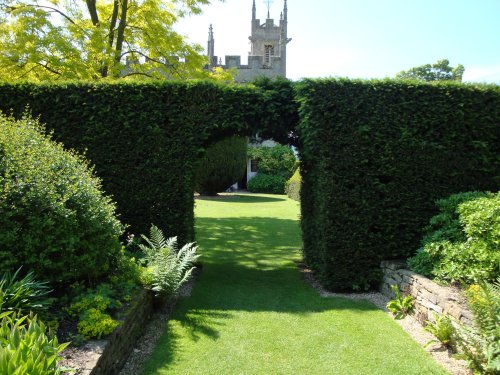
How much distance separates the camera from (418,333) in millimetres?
5160

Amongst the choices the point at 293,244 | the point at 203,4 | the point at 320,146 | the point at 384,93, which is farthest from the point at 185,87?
the point at 203,4

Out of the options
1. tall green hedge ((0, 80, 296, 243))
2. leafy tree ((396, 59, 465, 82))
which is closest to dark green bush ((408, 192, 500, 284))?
tall green hedge ((0, 80, 296, 243))

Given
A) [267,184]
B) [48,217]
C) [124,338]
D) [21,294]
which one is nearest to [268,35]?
[267,184]

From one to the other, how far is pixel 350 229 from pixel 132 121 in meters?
4.43

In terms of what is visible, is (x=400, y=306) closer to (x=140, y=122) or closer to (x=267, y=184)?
(x=140, y=122)

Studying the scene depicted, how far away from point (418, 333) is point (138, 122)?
569 cm

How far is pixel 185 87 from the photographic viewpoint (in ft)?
23.4

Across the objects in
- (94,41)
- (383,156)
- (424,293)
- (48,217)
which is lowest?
(424,293)

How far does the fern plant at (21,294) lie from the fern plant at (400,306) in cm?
472

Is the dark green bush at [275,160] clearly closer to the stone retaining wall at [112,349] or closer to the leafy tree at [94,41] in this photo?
the leafy tree at [94,41]

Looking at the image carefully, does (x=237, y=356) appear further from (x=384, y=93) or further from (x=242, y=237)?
(x=242, y=237)

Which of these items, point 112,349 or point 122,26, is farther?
point 122,26

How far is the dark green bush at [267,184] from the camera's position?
1217 inches

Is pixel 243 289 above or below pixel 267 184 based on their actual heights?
below
